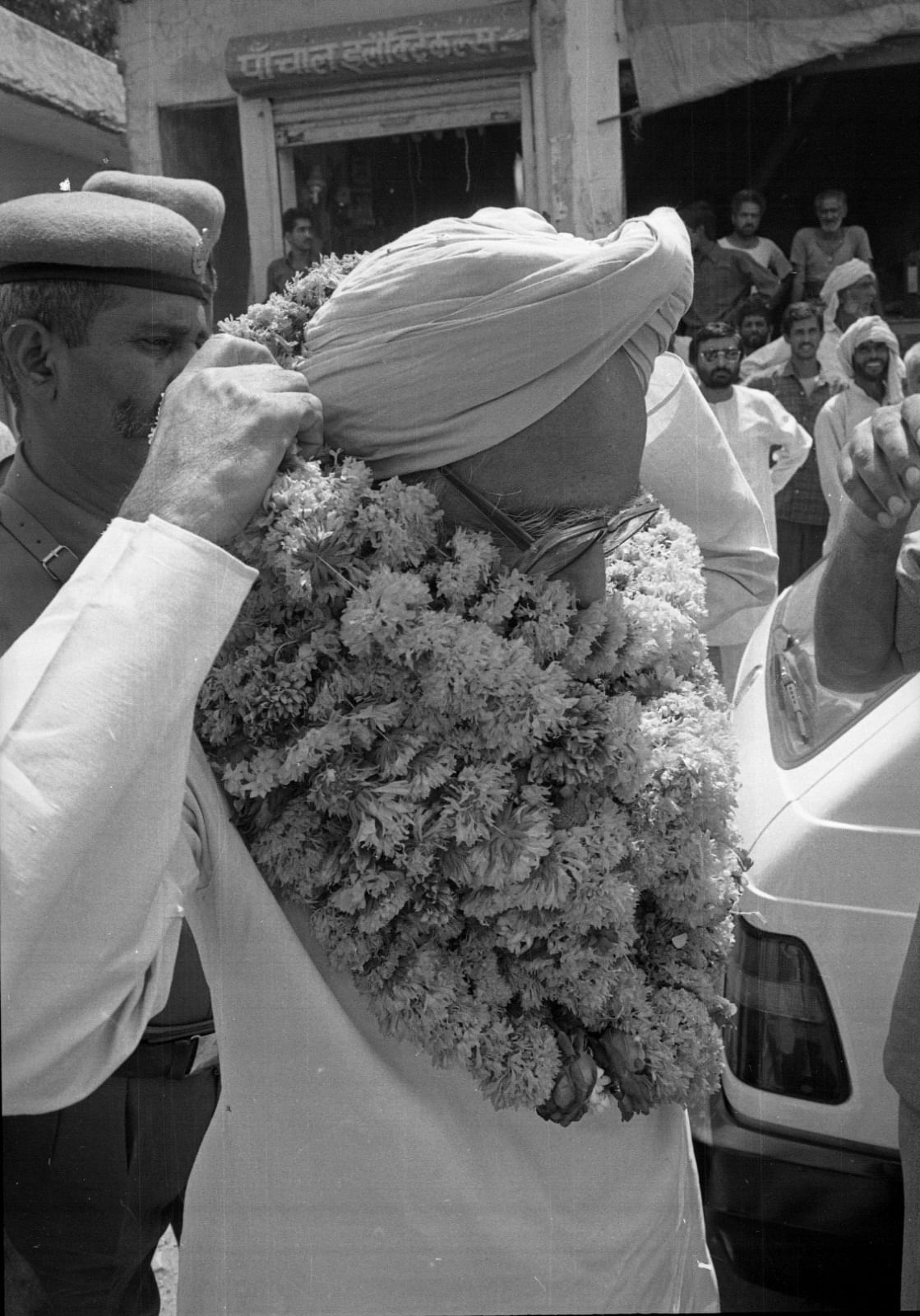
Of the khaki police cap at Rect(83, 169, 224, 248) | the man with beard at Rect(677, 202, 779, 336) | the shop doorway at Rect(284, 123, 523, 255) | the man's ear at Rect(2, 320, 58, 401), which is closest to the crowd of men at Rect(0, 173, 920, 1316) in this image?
the man's ear at Rect(2, 320, 58, 401)

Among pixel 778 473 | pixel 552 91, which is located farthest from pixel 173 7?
pixel 778 473

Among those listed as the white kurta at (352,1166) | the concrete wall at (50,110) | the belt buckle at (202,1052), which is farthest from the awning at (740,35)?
the white kurta at (352,1166)

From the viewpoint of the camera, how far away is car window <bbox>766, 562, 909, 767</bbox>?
262 cm

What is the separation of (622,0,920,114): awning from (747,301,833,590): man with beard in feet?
5.86

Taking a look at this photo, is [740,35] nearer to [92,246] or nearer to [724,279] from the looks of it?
[724,279]

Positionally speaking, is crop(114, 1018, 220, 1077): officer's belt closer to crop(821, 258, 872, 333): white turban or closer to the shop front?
the shop front

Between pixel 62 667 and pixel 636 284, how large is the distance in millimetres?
756

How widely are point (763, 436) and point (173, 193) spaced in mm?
4631

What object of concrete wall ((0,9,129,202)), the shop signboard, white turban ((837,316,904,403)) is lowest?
white turban ((837,316,904,403))

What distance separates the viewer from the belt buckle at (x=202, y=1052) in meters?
2.11

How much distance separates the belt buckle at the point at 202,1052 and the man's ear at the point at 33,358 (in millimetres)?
1166

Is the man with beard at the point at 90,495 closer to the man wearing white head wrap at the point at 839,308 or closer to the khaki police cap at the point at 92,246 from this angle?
the khaki police cap at the point at 92,246

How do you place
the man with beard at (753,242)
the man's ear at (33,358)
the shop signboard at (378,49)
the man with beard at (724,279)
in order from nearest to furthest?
the man's ear at (33,358) < the shop signboard at (378,49) < the man with beard at (724,279) < the man with beard at (753,242)

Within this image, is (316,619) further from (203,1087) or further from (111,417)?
(203,1087)
